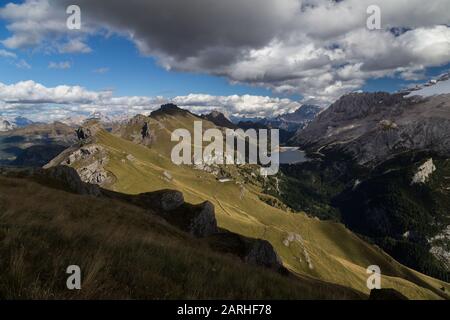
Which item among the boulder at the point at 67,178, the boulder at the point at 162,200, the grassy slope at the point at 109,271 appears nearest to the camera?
the grassy slope at the point at 109,271

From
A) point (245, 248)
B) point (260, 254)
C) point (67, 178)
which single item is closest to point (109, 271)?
point (245, 248)

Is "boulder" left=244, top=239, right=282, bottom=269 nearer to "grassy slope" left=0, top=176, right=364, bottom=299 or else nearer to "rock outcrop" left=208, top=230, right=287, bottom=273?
"rock outcrop" left=208, top=230, right=287, bottom=273

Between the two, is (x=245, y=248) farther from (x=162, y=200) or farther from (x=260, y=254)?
(x=162, y=200)

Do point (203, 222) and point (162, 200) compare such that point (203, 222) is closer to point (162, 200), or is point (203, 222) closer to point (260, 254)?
point (162, 200)

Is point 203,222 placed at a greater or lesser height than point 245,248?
lesser

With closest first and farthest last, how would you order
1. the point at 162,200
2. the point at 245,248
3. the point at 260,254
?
the point at 245,248 → the point at 260,254 → the point at 162,200

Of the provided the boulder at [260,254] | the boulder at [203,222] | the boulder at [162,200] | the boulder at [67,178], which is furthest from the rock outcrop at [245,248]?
the boulder at [162,200]

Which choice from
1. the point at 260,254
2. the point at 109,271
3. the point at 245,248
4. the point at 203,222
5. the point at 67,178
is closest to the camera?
the point at 109,271

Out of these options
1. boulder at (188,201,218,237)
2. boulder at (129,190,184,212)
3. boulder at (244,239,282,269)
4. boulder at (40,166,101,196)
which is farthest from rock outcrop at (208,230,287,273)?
boulder at (129,190,184,212)

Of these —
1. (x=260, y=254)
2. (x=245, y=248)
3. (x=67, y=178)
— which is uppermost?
(x=67, y=178)

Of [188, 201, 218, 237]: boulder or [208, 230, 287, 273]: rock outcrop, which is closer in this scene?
[208, 230, 287, 273]: rock outcrop

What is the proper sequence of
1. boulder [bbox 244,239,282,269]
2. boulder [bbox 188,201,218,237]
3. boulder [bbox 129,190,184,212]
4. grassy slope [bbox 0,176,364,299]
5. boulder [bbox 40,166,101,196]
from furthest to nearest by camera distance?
boulder [bbox 129,190,184,212] → boulder [bbox 188,201,218,237] → boulder [bbox 40,166,101,196] → boulder [bbox 244,239,282,269] → grassy slope [bbox 0,176,364,299]

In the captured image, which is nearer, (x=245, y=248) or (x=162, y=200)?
(x=245, y=248)

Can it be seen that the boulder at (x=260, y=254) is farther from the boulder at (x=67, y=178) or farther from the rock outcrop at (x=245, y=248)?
the boulder at (x=67, y=178)
